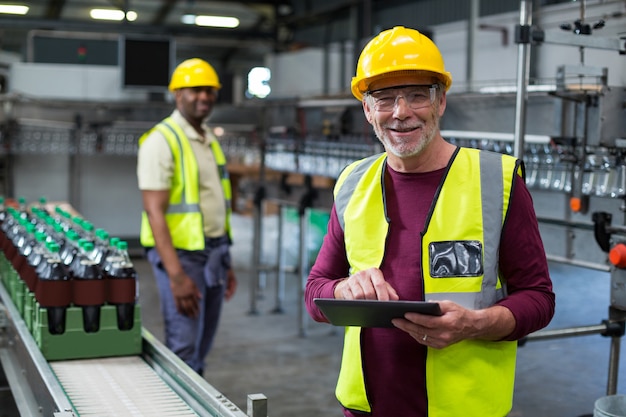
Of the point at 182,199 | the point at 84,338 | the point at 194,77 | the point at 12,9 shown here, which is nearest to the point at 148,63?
the point at 194,77

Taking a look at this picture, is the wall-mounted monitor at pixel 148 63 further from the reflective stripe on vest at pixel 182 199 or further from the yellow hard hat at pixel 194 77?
the reflective stripe on vest at pixel 182 199

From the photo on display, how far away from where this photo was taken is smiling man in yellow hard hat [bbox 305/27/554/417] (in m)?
1.75

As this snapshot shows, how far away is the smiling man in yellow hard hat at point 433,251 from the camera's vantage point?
5.73 feet

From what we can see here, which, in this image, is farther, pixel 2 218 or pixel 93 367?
pixel 2 218

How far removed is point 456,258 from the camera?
1.77 metres

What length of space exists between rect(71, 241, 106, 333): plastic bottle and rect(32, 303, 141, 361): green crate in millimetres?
22

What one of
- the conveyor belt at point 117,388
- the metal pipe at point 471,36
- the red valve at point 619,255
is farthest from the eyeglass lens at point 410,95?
the metal pipe at point 471,36

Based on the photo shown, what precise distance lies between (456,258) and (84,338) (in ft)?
4.85

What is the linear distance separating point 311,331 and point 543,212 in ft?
9.00

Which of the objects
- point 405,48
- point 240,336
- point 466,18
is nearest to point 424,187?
point 405,48

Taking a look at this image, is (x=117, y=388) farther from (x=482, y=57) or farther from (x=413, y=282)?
(x=482, y=57)

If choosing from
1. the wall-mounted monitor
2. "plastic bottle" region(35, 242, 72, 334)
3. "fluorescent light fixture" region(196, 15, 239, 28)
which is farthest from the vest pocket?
"fluorescent light fixture" region(196, 15, 239, 28)

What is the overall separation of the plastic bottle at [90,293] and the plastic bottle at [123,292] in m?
0.03

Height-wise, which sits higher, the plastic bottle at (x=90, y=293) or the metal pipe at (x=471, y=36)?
the metal pipe at (x=471, y=36)
